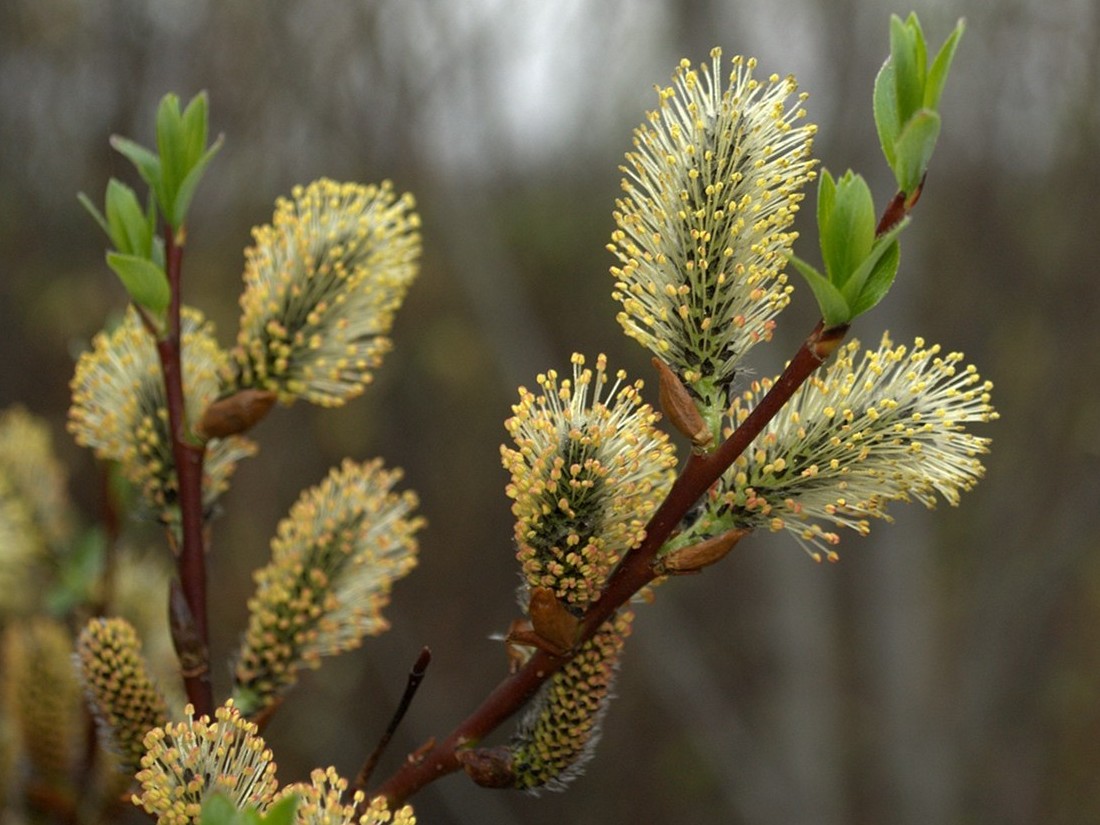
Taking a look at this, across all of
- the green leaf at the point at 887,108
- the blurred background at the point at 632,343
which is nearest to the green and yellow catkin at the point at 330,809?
the green leaf at the point at 887,108

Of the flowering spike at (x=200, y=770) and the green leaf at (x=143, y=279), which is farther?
the green leaf at (x=143, y=279)

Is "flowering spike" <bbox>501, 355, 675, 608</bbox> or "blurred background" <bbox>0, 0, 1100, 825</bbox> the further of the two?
"blurred background" <bbox>0, 0, 1100, 825</bbox>

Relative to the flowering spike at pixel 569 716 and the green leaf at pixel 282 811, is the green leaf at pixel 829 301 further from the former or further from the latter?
the green leaf at pixel 282 811

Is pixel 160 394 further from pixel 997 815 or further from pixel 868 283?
pixel 997 815

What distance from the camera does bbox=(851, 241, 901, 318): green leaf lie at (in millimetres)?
608

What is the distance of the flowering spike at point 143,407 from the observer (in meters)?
0.93

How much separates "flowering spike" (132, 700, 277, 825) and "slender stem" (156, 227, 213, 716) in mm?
167

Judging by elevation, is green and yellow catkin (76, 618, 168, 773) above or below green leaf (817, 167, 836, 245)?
below

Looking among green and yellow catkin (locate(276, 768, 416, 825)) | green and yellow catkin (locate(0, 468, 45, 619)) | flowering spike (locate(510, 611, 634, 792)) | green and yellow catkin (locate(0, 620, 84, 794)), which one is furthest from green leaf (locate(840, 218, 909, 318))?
Result: green and yellow catkin (locate(0, 468, 45, 619))

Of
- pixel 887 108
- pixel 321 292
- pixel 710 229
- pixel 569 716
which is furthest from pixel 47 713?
pixel 887 108

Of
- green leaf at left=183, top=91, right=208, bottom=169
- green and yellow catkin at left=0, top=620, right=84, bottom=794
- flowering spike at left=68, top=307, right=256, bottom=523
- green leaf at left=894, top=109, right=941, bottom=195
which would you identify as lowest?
green and yellow catkin at left=0, top=620, right=84, bottom=794

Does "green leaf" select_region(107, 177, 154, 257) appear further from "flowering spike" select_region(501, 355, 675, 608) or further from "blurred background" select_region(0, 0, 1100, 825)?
"blurred background" select_region(0, 0, 1100, 825)

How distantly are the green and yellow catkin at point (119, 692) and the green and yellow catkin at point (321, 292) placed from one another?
0.76 ft

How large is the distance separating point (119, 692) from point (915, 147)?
65cm
